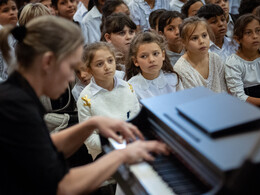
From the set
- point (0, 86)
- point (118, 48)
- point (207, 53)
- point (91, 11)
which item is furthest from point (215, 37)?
point (0, 86)

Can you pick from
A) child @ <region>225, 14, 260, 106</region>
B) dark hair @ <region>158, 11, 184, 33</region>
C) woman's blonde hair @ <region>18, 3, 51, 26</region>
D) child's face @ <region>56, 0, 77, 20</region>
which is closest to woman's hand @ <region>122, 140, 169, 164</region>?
child @ <region>225, 14, 260, 106</region>

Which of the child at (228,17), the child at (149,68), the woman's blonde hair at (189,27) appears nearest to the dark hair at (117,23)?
the woman's blonde hair at (189,27)

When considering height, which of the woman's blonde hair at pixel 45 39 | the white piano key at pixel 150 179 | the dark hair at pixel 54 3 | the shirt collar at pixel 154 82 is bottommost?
the shirt collar at pixel 154 82

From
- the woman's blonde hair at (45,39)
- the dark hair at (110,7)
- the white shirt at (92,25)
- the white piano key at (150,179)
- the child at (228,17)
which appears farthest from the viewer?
the white shirt at (92,25)

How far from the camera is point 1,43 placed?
1.57 m

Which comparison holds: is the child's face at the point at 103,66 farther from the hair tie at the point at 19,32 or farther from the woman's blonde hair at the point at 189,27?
the hair tie at the point at 19,32

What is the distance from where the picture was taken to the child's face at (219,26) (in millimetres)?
3898

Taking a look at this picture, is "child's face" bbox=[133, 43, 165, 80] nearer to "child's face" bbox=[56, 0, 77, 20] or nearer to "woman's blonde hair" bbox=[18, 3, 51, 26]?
"woman's blonde hair" bbox=[18, 3, 51, 26]

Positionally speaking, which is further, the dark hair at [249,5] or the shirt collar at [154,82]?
the dark hair at [249,5]

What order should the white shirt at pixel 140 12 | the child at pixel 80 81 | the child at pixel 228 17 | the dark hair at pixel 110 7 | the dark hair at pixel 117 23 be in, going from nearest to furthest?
the child at pixel 80 81
the dark hair at pixel 117 23
the dark hair at pixel 110 7
the child at pixel 228 17
the white shirt at pixel 140 12

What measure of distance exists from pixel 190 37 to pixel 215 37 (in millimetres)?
799

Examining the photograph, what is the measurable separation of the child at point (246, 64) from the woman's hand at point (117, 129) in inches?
69.8

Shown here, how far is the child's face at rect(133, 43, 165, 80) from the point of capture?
2.78 metres

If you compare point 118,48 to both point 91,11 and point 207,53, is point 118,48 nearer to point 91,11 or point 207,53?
point 207,53
